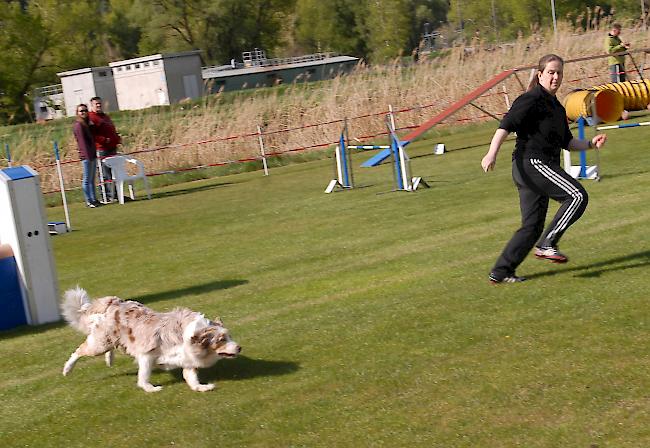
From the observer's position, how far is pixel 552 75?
815 centimetres

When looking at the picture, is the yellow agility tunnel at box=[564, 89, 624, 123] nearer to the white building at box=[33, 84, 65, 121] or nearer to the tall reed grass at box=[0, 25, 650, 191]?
the tall reed grass at box=[0, 25, 650, 191]

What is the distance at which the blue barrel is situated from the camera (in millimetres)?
9521

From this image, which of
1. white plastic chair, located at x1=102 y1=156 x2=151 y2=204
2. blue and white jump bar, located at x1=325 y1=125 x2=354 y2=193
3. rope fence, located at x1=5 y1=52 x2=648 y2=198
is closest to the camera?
blue and white jump bar, located at x1=325 y1=125 x2=354 y2=193

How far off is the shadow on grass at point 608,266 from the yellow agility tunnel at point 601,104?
469 inches

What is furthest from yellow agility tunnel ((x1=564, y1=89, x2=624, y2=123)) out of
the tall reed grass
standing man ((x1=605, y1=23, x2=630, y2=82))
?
the tall reed grass

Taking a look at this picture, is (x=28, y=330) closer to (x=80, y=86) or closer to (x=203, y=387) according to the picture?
(x=203, y=387)

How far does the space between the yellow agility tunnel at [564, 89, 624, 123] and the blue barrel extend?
1404 centimetres

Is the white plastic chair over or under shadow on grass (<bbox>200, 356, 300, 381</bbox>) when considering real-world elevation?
over

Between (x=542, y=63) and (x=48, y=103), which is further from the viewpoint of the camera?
(x=48, y=103)

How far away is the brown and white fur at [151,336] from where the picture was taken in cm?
648

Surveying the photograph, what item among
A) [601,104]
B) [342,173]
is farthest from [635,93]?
A: [342,173]

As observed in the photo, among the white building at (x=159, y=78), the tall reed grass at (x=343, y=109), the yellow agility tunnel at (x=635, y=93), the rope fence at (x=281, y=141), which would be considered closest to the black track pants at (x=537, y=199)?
the yellow agility tunnel at (x=635, y=93)

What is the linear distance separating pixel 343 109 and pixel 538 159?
1949 centimetres

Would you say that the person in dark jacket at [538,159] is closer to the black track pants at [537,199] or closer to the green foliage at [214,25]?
the black track pants at [537,199]
